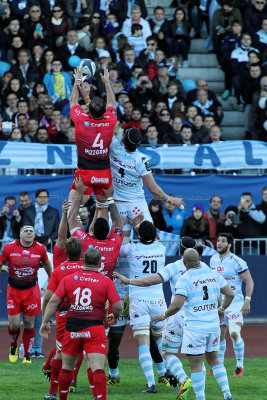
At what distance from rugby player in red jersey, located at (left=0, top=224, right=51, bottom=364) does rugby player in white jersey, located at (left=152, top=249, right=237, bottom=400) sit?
16.3ft

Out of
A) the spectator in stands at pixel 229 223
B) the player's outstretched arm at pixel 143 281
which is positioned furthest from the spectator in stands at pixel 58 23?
the player's outstretched arm at pixel 143 281

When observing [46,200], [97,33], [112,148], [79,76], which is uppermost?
[79,76]

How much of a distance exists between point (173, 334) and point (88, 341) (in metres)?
2.53

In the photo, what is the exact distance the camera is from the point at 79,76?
1441 centimetres

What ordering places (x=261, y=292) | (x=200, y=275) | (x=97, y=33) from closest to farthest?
1. (x=200, y=275)
2. (x=261, y=292)
3. (x=97, y=33)

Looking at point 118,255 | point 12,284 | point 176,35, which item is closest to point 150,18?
point 176,35

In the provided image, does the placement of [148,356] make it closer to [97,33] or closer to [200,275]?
[200,275]

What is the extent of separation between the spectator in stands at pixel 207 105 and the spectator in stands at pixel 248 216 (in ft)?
13.5

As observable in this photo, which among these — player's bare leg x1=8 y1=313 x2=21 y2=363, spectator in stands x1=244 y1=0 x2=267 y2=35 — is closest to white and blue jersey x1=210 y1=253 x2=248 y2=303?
player's bare leg x1=8 y1=313 x2=21 y2=363

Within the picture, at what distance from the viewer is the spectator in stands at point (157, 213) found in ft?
67.0

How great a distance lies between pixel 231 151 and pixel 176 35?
245 inches

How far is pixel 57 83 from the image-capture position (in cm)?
2348

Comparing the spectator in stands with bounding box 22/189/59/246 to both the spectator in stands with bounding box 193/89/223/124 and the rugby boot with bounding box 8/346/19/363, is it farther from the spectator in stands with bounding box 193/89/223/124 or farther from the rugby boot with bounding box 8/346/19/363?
the spectator in stands with bounding box 193/89/223/124

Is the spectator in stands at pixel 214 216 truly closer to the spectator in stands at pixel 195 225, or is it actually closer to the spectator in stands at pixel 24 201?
the spectator in stands at pixel 195 225
